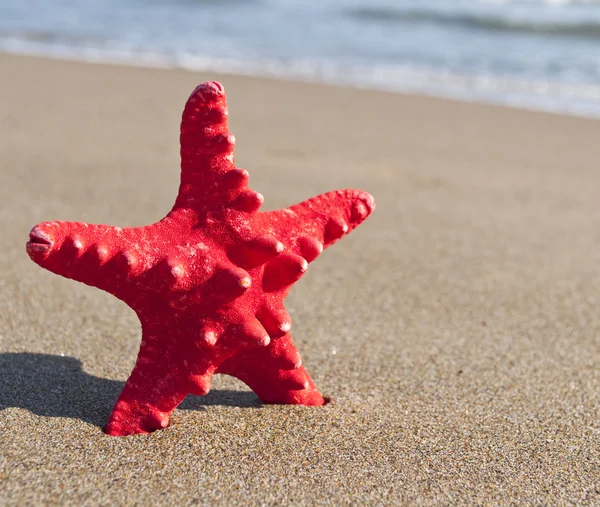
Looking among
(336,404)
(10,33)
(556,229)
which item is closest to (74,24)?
(10,33)

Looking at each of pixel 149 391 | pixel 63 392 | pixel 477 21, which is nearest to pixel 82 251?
pixel 149 391

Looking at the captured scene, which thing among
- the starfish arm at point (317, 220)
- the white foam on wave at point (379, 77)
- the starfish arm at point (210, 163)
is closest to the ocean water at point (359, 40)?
the white foam on wave at point (379, 77)

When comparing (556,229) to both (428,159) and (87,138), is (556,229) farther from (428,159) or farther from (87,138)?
(87,138)

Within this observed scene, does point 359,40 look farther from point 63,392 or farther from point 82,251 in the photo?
point 82,251

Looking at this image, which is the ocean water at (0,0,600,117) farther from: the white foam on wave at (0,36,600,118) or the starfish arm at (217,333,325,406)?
the starfish arm at (217,333,325,406)

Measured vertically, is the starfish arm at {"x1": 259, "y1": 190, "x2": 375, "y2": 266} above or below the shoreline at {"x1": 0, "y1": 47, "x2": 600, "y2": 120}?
above

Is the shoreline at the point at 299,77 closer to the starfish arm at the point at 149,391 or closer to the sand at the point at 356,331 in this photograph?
the sand at the point at 356,331

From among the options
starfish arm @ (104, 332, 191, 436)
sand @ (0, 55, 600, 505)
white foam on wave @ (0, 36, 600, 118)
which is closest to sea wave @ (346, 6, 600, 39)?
white foam on wave @ (0, 36, 600, 118)
